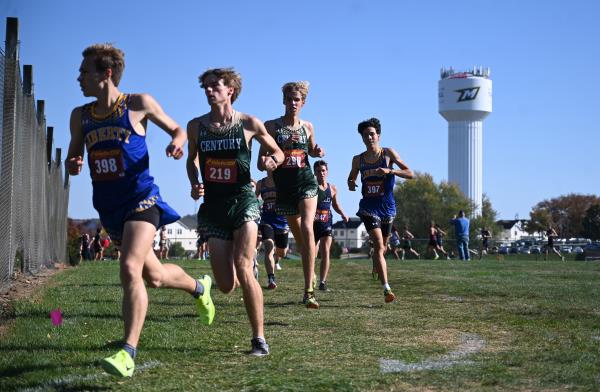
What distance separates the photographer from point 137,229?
5914 mm

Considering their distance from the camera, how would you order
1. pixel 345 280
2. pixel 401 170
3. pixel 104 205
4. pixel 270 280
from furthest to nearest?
pixel 345 280
pixel 270 280
pixel 401 170
pixel 104 205

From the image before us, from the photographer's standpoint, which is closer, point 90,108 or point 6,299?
point 90,108

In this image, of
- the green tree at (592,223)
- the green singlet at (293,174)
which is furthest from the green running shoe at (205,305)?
the green tree at (592,223)

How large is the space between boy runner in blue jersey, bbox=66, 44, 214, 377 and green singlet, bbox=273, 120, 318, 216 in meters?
4.13

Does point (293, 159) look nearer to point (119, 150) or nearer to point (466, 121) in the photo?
point (119, 150)

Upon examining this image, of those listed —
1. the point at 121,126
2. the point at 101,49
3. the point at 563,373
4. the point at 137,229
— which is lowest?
the point at 563,373

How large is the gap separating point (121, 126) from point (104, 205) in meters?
0.56

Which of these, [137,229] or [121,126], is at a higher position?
[121,126]

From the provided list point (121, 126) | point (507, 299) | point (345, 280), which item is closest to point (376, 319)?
point (507, 299)

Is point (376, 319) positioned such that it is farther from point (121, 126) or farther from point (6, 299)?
point (6, 299)

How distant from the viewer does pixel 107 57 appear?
6.14 metres

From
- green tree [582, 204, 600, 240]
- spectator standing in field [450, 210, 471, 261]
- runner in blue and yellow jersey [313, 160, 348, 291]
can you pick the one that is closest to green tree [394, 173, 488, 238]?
green tree [582, 204, 600, 240]

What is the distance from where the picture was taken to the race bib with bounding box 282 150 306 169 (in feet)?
34.0

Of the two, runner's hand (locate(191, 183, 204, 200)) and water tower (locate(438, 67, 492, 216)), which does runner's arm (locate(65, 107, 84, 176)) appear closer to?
runner's hand (locate(191, 183, 204, 200))
